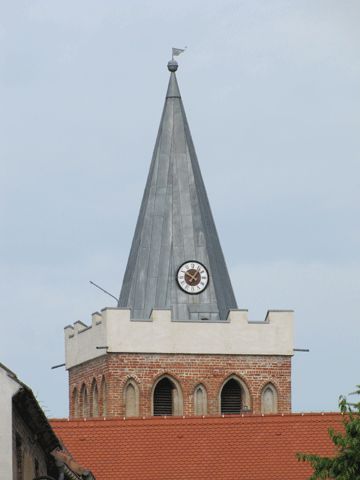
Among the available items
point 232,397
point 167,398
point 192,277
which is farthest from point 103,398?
point 192,277

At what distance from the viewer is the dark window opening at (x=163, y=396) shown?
257 feet

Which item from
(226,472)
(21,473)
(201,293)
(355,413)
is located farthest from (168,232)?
Answer: (21,473)

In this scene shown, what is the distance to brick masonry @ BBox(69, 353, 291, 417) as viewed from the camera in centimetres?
7819

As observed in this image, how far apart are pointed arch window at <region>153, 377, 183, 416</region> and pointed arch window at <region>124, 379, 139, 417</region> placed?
0.54 meters

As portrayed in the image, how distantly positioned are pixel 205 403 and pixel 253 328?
279 cm

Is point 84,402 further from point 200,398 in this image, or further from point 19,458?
point 19,458

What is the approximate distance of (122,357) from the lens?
78.8 metres

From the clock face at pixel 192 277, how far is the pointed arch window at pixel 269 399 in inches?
132

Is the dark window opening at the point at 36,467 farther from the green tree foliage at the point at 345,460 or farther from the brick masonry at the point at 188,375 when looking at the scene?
the brick masonry at the point at 188,375

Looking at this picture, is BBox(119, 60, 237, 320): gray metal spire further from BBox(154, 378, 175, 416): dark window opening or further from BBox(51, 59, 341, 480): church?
BBox(154, 378, 175, 416): dark window opening

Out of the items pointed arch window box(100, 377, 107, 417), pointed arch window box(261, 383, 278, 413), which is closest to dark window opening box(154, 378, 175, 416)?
pointed arch window box(100, 377, 107, 417)

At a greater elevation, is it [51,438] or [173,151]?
[173,151]

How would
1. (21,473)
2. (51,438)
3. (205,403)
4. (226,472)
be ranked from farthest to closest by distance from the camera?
1. (205,403)
2. (226,472)
3. (51,438)
4. (21,473)

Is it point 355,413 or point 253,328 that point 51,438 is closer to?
point 355,413
